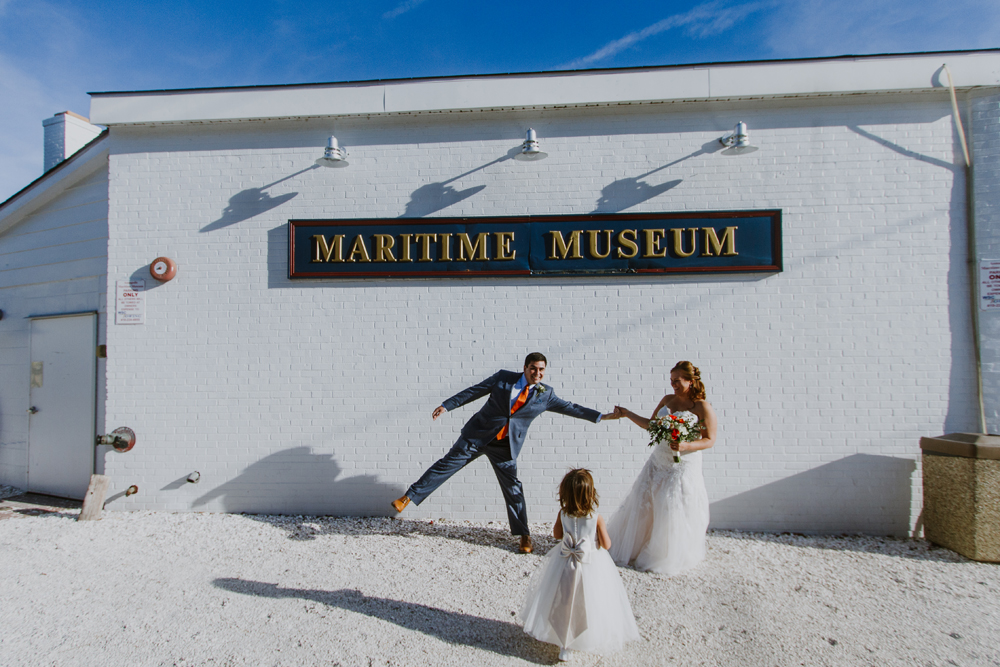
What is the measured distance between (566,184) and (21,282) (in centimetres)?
728

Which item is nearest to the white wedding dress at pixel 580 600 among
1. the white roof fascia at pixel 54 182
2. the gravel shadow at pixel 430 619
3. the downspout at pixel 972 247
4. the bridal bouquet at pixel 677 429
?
the gravel shadow at pixel 430 619

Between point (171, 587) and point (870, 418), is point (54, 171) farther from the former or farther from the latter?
point (870, 418)

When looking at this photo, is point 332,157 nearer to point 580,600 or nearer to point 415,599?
point 415,599

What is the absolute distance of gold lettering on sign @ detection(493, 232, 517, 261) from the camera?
5.13m

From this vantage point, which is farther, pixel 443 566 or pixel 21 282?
pixel 21 282

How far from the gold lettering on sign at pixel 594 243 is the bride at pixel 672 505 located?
145 cm

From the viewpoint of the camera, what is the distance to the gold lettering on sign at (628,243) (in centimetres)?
506

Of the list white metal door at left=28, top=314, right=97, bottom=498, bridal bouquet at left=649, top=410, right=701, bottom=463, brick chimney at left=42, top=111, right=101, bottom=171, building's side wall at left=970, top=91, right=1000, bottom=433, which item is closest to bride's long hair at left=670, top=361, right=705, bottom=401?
bridal bouquet at left=649, top=410, right=701, bottom=463

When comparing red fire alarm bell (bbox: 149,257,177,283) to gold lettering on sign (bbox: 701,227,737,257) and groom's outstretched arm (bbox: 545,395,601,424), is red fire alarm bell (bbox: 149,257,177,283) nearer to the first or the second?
groom's outstretched arm (bbox: 545,395,601,424)

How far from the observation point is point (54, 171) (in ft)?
20.2

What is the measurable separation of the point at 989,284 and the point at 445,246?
17.2 ft

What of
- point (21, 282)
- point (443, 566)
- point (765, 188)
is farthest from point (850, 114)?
point (21, 282)

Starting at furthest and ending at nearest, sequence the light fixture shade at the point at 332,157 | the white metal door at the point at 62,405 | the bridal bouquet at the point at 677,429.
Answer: the white metal door at the point at 62,405
the light fixture shade at the point at 332,157
the bridal bouquet at the point at 677,429

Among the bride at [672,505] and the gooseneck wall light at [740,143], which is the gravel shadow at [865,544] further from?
the gooseneck wall light at [740,143]
